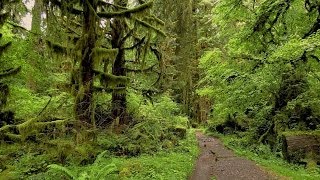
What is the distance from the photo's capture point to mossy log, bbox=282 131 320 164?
1445 centimetres

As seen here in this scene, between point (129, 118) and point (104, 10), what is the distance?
5.89 metres

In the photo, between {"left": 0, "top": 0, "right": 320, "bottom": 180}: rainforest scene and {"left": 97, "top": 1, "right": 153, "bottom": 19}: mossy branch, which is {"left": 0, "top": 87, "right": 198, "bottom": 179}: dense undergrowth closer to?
{"left": 0, "top": 0, "right": 320, "bottom": 180}: rainforest scene

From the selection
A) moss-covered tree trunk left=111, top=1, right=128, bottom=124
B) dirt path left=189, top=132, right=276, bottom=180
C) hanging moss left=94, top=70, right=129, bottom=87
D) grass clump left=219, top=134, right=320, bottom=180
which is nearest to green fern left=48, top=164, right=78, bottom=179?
hanging moss left=94, top=70, right=129, bottom=87

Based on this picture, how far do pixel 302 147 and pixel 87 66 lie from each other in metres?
9.85

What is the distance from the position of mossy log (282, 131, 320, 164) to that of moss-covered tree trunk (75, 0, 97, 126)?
8796 mm

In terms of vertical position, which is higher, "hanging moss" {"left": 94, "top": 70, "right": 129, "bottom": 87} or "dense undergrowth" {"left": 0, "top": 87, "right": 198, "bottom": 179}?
"hanging moss" {"left": 94, "top": 70, "right": 129, "bottom": 87}

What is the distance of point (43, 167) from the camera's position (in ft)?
35.4

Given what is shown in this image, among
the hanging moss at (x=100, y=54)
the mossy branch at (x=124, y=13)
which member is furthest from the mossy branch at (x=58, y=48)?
the mossy branch at (x=124, y=13)

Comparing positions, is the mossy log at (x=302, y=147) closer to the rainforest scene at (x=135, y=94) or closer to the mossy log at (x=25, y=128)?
the rainforest scene at (x=135, y=94)

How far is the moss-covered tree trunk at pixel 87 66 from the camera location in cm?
1243

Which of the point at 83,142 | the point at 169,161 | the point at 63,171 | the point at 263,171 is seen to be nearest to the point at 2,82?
the point at 83,142

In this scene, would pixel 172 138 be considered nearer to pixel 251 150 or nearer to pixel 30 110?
pixel 251 150

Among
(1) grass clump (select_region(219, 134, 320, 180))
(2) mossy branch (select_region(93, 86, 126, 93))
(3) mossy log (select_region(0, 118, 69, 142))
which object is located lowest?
(1) grass clump (select_region(219, 134, 320, 180))

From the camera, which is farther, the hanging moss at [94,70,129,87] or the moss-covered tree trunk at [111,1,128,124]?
the moss-covered tree trunk at [111,1,128,124]
